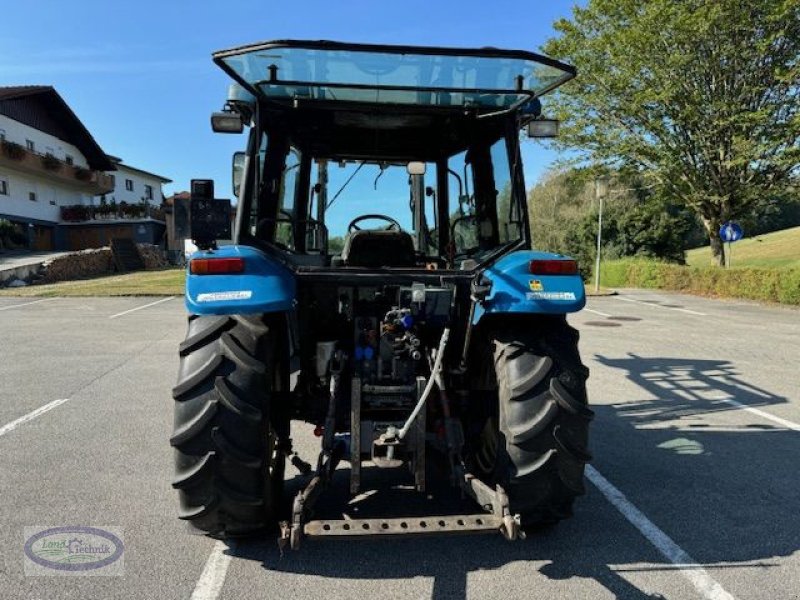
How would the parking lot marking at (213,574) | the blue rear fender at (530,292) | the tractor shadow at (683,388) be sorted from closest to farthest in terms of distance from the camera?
the parking lot marking at (213,574) → the blue rear fender at (530,292) → the tractor shadow at (683,388)

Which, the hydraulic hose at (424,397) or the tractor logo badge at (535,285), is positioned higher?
the tractor logo badge at (535,285)

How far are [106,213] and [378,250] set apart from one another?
1518 inches

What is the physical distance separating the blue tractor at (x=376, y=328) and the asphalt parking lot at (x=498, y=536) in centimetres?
26

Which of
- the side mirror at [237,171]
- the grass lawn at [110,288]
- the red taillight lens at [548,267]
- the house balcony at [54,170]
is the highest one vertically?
the house balcony at [54,170]

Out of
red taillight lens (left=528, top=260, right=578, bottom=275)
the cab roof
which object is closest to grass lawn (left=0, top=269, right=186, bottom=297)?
the cab roof

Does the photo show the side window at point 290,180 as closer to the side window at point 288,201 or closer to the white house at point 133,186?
the side window at point 288,201

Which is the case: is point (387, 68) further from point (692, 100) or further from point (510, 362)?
point (692, 100)

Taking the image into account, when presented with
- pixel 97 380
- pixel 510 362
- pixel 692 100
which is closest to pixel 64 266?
pixel 97 380

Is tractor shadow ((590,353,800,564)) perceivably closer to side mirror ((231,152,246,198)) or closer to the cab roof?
the cab roof

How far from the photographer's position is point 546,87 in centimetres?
329

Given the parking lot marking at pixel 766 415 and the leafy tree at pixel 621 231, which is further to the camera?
the leafy tree at pixel 621 231

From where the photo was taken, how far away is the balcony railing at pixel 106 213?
37156 mm

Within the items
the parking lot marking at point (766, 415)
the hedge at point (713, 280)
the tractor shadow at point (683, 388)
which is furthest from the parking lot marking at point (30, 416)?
the hedge at point (713, 280)

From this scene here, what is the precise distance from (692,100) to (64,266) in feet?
86.9
